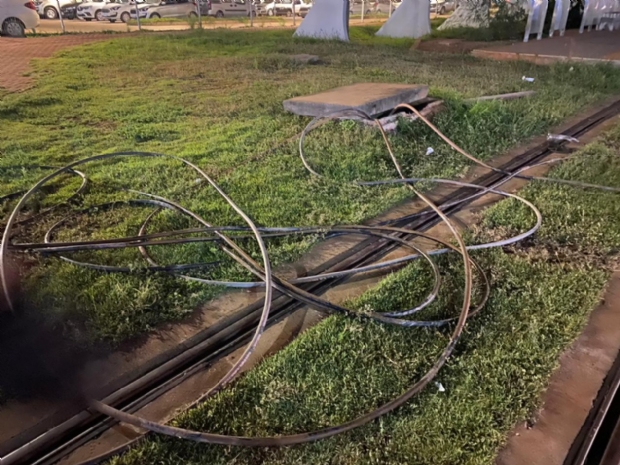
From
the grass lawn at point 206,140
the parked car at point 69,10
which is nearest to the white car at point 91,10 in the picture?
the parked car at point 69,10

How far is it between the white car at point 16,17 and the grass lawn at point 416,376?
1277cm

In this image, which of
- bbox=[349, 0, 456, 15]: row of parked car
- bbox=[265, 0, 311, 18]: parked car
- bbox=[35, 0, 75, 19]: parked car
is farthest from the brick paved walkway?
bbox=[349, 0, 456, 15]: row of parked car

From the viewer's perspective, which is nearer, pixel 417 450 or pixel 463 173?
pixel 417 450

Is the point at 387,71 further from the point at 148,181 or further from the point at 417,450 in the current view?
the point at 417,450

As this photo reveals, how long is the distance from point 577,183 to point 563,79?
545cm

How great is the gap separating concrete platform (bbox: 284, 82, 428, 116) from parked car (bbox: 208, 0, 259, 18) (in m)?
17.3

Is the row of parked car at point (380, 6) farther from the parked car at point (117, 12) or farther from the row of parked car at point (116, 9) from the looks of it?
the parked car at point (117, 12)

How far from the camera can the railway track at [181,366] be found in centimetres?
202

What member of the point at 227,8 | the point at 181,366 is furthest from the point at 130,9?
the point at 181,366

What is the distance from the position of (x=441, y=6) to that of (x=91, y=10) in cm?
1868

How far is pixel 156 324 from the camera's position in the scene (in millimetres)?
2668

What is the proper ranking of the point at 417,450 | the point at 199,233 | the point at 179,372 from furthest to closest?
the point at 199,233, the point at 179,372, the point at 417,450

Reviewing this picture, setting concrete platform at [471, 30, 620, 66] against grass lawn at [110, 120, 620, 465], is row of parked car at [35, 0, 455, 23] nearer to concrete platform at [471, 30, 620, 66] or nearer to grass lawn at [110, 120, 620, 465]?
concrete platform at [471, 30, 620, 66]

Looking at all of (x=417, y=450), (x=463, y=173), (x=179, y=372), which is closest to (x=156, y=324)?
(x=179, y=372)
